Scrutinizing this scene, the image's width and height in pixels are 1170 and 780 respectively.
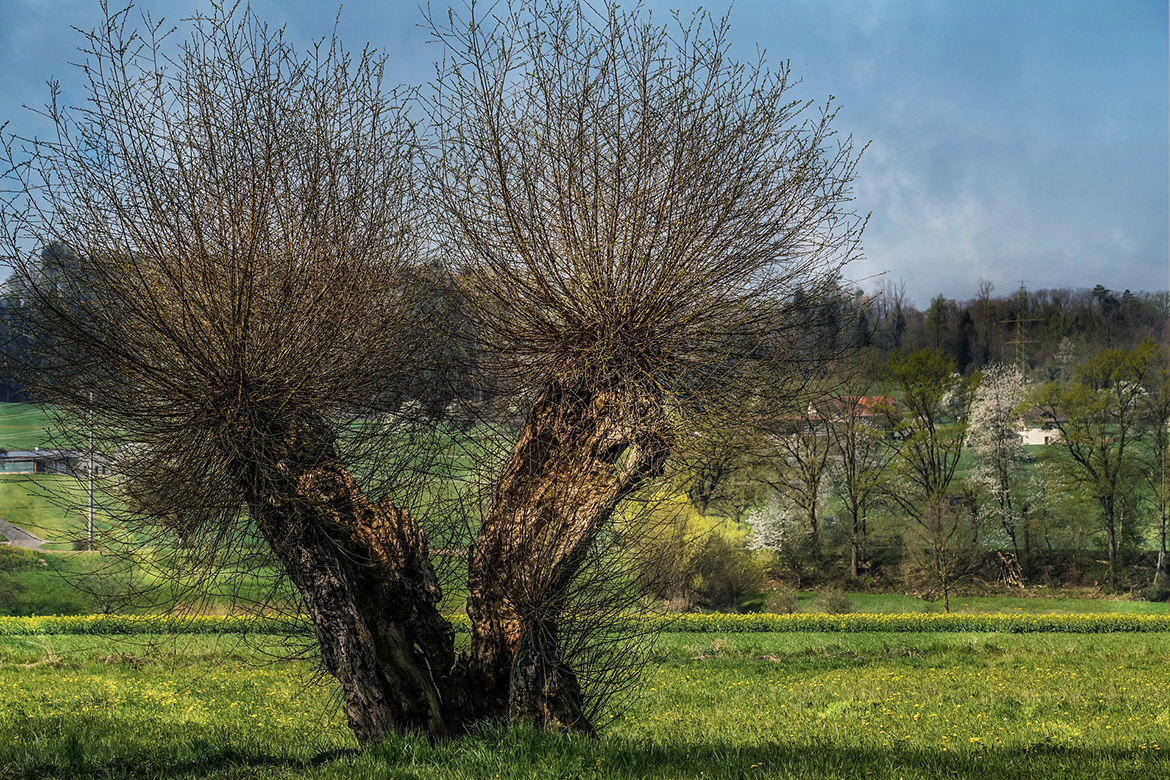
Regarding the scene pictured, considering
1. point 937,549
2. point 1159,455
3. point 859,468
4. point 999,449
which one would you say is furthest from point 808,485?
point 1159,455

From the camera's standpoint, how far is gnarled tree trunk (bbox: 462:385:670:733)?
6215mm

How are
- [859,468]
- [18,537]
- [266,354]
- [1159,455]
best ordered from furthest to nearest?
1. [859,468]
2. [1159,455]
3. [18,537]
4. [266,354]

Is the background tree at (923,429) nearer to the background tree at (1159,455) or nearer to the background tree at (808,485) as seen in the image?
the background tree at (808,485)

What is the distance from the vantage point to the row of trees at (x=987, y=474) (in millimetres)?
30719

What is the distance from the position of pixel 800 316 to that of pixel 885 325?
28.6 metres

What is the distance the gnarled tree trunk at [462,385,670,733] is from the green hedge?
1060 centimetres

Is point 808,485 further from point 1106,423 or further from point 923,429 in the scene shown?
point 1106,423

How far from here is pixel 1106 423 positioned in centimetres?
3250

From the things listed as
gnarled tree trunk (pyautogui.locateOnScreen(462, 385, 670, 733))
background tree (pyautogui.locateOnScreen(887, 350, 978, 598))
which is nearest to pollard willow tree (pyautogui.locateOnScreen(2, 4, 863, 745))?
gnarled tree trunk (pyautogui.locateOnScreen(462, 385, 670, 733))

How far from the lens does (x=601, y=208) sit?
19.8 feet

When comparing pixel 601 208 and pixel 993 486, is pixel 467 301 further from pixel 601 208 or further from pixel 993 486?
pixel 993 486

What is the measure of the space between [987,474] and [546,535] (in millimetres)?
31834

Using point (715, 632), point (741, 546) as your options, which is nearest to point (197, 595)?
point (715, 632)

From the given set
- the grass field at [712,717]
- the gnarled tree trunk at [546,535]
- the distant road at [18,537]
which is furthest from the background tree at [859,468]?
the distant road at [18,537]
